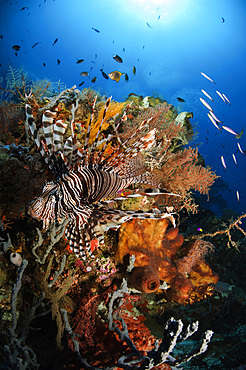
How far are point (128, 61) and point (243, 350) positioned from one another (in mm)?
94114

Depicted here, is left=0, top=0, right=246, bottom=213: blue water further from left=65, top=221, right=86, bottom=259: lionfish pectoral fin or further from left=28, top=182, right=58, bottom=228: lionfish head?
left=28, top=182, right=58, bottom=228: lionfish head

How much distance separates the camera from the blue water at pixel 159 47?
5162 cm

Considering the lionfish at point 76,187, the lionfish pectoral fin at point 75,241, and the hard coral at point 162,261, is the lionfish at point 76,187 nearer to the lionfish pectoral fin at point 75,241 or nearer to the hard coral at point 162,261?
the lionfish pectoral fin at point 75,241

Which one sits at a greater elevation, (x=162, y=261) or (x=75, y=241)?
(x=75, y=241)

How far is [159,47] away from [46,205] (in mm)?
85497

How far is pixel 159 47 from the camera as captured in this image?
70.2 meters

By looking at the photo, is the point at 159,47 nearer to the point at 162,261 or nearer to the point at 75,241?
the point at 162,261

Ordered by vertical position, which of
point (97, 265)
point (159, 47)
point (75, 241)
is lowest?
point (97, 265)

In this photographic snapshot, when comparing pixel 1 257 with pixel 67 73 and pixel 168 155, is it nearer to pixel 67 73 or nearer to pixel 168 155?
pixel 168 155

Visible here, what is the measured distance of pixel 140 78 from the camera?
74.6 metres

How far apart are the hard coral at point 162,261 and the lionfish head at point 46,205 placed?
144cm

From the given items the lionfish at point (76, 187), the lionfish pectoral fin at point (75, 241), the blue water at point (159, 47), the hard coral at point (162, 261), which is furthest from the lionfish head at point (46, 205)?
the blue water at point (159, 47)

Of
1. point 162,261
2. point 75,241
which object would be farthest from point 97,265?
point 162,261

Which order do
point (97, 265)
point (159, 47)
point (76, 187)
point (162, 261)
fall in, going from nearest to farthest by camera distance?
1. point (76, 187)
2. point (97, 265)
3. point (162, 261)
4. point (159, 47)
